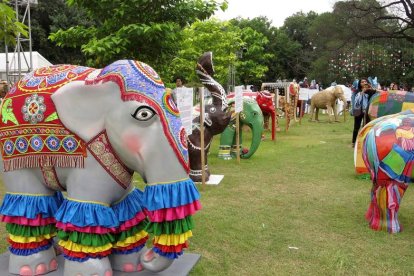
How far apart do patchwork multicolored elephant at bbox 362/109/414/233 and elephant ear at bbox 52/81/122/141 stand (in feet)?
8.77

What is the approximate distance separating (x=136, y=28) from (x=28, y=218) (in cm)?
320

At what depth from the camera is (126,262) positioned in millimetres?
3197

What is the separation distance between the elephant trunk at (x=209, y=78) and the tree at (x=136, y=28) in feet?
1.54

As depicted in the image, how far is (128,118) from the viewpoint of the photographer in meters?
2.64

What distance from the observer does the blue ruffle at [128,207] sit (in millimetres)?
3074

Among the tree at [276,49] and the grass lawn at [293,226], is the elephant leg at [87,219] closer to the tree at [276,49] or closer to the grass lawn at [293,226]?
the grass lawn at [293,226]

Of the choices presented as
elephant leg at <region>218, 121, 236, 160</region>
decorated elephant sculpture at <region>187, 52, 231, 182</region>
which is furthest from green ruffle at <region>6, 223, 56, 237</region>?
elephant leg at <region>218, 121, 236, 160</region>

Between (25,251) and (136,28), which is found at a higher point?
(136,28)

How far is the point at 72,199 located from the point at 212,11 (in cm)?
433

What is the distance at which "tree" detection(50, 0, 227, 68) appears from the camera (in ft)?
18.6

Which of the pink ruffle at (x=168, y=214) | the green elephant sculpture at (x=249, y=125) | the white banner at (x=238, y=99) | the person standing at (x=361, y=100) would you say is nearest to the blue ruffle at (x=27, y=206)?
the pink ruffle at (x=168, y=214)

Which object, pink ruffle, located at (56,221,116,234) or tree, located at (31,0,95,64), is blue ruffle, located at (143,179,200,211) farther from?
tree, located at (31,0,95,64)

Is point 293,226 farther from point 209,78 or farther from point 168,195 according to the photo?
point 209,78

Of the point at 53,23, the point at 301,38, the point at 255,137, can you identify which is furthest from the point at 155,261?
the point at 301,38
